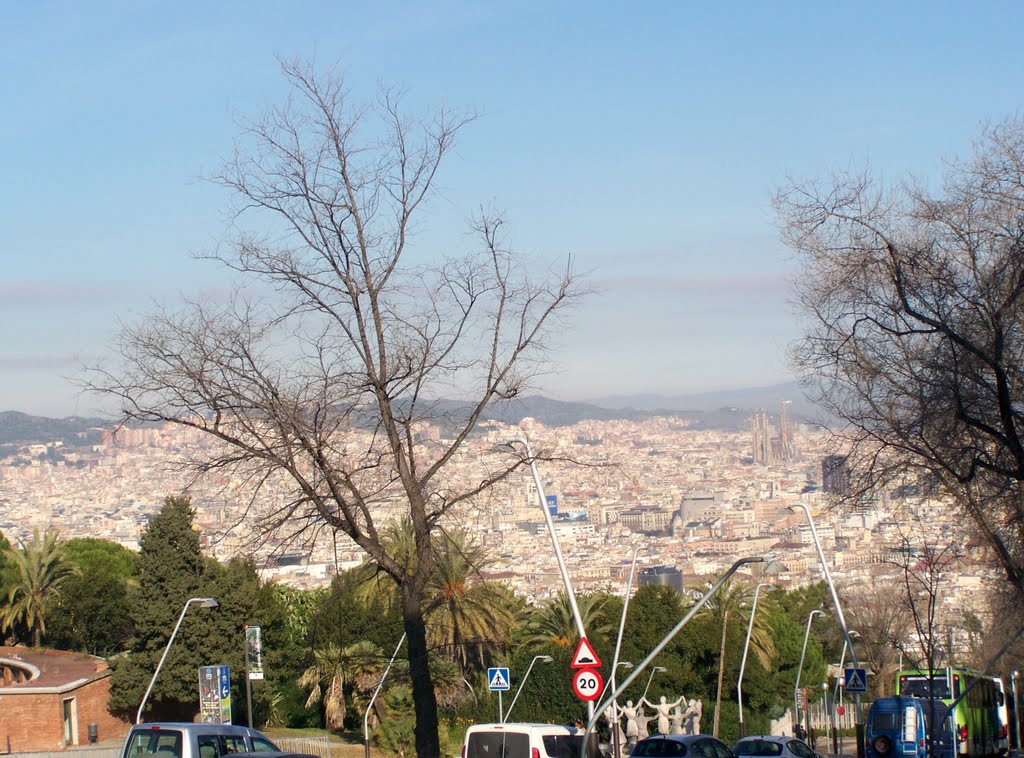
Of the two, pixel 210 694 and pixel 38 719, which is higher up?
pixel 210 694

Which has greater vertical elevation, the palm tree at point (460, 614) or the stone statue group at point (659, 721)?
the palm tree at point (460, 614)

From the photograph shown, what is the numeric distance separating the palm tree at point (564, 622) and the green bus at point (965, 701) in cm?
2671

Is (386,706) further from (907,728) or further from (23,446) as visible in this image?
(23,446)

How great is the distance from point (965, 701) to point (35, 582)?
56.5 meters

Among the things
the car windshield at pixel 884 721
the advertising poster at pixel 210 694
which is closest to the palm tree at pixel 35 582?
the advertising poster at pixel 210 694

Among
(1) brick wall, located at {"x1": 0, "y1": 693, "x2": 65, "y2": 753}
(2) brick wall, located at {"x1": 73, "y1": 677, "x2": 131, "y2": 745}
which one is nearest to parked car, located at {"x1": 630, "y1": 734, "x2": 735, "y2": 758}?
(1) brick wall, located at {"x1": 0, "y1": 693, "x2": 65, "y2": 753}

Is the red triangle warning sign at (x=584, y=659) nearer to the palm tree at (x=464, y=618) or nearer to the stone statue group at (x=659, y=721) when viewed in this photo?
the stone statue group at (x=659, y=721)

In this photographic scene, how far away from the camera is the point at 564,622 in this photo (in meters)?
64.6

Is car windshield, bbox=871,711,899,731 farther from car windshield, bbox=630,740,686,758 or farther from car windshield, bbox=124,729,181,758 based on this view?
car windshield, bbox=124,729,181,758

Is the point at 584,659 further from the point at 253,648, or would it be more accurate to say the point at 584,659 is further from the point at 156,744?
the point at 253,648

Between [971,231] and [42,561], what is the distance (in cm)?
6841

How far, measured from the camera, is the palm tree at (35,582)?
7331 cm

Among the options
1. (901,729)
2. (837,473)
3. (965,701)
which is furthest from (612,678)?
(965,701)

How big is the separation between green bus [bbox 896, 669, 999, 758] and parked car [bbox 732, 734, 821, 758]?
690 cm
